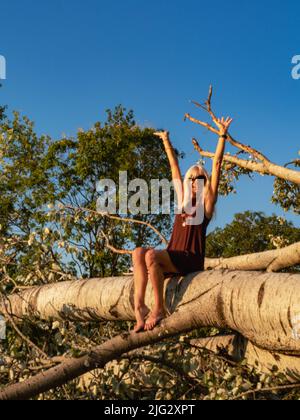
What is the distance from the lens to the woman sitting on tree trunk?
4.90 metres

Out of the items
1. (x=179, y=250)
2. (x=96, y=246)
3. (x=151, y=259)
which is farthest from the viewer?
(x=96, y=246)

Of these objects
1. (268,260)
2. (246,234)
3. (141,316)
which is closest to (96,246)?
(268,260)

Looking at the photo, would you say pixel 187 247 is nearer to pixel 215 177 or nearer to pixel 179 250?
pixel 179 250

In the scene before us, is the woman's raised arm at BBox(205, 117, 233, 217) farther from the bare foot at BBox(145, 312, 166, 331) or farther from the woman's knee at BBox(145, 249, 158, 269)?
the bare foot at BBox(145, 312, 166, 331)

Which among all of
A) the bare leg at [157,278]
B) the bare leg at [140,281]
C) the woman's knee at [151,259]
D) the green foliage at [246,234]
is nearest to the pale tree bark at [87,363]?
the bare leg at [157,278]

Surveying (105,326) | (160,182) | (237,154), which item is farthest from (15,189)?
(105,326)

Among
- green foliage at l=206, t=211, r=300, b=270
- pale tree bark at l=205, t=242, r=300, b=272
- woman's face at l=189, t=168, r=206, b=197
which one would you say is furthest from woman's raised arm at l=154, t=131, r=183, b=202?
green foliage at l=206, t=211, r=300, b=270

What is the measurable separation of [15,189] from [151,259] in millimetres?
19267

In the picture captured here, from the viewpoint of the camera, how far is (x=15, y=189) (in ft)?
76.7

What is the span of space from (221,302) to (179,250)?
0.86 m

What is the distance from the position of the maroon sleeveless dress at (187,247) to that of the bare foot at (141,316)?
45cm

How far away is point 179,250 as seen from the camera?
17.4 feet
